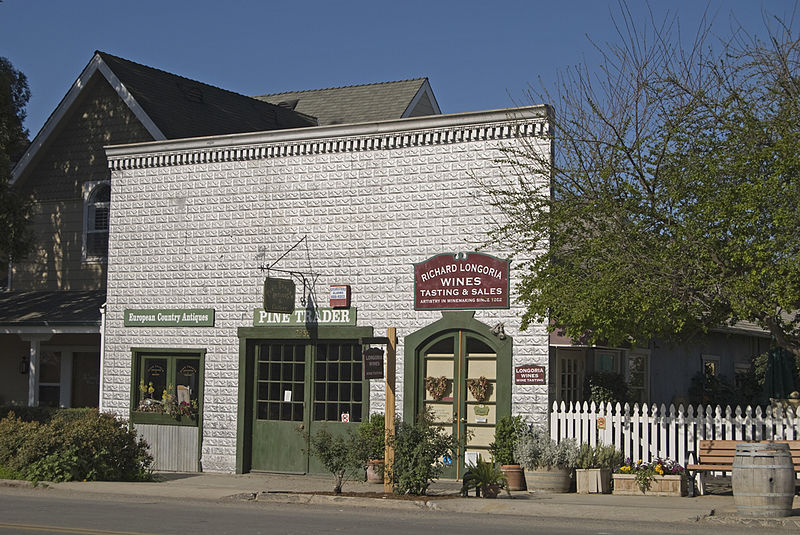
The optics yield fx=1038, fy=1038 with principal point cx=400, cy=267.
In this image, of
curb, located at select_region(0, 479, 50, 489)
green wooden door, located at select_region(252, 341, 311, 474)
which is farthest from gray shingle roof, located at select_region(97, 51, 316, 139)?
curb, located at select_region(0, 479, 50, 489)

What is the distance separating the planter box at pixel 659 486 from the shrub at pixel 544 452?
84 cm

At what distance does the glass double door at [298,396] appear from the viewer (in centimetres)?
1898

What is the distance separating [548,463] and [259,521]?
545cm

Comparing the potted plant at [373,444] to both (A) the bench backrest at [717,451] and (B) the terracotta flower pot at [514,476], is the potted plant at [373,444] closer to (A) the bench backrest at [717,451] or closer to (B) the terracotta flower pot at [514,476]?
(B) the terracotta flower pot at [514,476]

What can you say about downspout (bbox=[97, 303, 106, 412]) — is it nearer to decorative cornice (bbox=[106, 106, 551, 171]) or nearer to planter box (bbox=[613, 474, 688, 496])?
decorative cornice (bbox=[106, 106, 551, 171])

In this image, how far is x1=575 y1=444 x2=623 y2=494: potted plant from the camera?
16.2 meters

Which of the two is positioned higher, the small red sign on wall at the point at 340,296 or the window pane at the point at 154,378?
the small red sign on wall at the point at 340,296

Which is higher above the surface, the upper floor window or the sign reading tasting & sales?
the upper floor window

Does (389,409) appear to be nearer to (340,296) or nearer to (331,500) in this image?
(331,500)

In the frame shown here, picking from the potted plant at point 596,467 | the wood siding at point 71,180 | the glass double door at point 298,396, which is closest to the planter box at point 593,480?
the potted plant at point 596,467

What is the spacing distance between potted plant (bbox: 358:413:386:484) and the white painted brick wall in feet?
1.45

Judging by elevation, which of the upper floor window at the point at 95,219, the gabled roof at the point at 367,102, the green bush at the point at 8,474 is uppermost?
the gabled roof at the point at 367,102

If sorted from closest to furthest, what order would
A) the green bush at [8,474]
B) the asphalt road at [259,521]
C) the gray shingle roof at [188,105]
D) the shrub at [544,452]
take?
the asphalt road at [259,521], the shrub at [544,452], the green bush at [8,474], the gray shingle roof at [188,105]

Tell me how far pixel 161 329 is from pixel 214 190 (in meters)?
2.99
